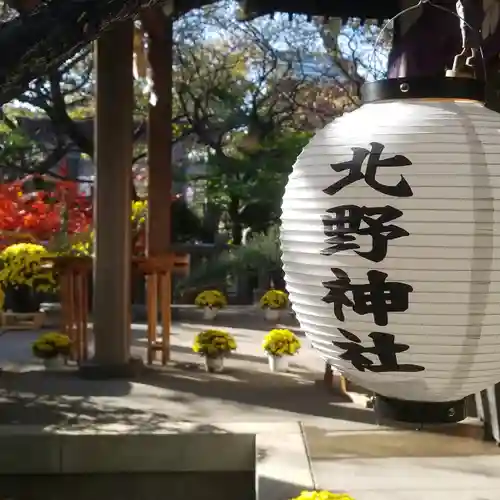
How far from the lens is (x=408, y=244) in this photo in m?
1.57

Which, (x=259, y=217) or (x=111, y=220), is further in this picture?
(x=259, y=217)

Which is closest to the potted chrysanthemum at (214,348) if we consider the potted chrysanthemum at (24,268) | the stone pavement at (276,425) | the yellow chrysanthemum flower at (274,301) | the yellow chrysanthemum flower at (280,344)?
the stone pavement at (276,425)

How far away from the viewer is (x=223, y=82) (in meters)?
12.4

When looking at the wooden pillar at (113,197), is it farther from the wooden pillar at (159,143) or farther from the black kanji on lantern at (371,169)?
the black kanji on lantern at (371,169)

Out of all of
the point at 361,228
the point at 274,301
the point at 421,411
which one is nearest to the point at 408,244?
the point at 361,228

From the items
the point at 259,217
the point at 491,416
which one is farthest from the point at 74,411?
the point at 259,217

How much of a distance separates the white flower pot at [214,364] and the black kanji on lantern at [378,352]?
13.5 ft

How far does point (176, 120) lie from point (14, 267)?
5.32 metres

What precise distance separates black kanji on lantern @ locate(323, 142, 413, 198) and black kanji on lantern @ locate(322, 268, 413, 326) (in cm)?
16

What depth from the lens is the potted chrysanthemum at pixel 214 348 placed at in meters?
5.77

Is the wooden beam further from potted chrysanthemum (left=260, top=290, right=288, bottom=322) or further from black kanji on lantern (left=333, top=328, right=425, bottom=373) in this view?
black kanji on lantern (left=333, top=328, right=425, bottom=373)

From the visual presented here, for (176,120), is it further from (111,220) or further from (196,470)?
(196,470)

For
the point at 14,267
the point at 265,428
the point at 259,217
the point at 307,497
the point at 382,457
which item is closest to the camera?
the point at 307,497

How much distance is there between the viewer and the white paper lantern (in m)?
1.57
